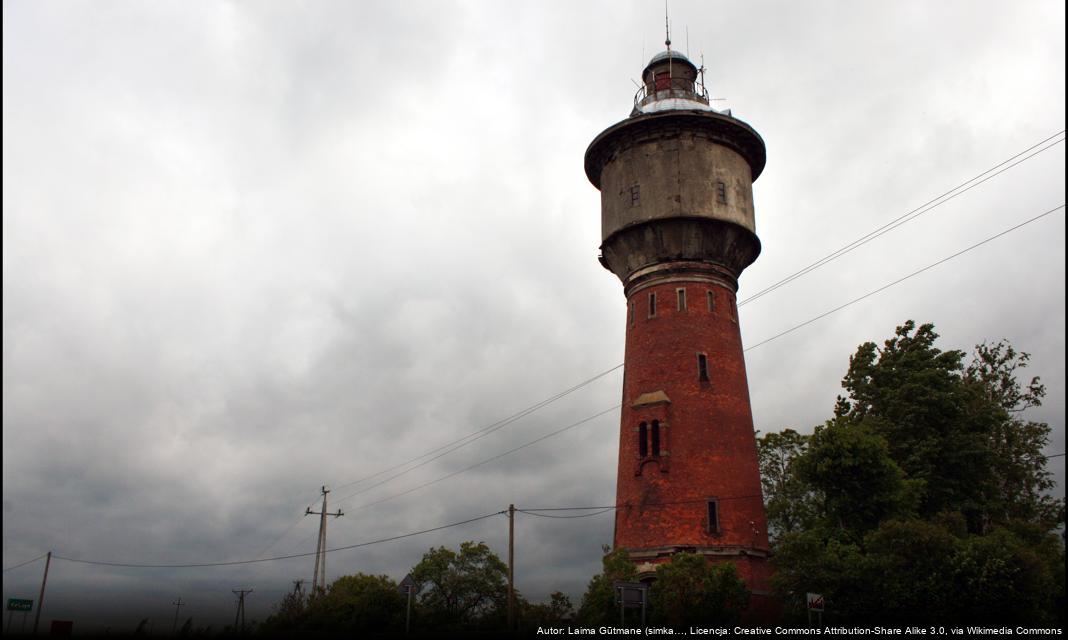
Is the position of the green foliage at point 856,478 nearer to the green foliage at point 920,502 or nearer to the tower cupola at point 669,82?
the green foliage at point 920,502

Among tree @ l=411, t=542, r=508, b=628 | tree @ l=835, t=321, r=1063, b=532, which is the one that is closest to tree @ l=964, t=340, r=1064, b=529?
tree @ l=835, t=321, r=1063, b=532

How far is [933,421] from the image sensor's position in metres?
28.1

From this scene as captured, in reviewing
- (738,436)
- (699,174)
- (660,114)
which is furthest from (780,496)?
(660,114)

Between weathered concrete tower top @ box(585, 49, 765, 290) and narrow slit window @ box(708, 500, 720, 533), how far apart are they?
8206mm

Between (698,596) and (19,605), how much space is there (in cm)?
2807

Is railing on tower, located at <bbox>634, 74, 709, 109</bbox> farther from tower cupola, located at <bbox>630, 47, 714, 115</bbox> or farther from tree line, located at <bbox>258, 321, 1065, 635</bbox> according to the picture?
tree line, located at <bbox>258, 321, 1065, 635</bbox>

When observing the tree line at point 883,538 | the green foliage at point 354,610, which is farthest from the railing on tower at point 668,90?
the green foliage at point 354,610

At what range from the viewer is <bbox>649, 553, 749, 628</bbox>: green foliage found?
22516 mm

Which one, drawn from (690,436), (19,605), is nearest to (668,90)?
(690,436)

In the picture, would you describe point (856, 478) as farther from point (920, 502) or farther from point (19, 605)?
point (19, 605)

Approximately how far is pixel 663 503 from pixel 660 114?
43.8 ft

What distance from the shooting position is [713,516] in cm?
2608

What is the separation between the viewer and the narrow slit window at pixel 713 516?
25875 mm

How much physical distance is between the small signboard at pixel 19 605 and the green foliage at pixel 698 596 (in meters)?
26.4
